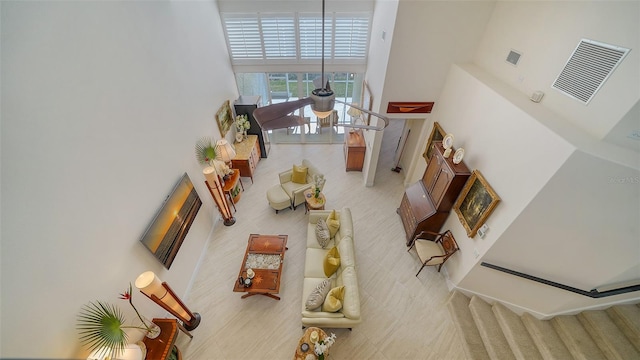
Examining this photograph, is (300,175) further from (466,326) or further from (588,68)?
(588,68)

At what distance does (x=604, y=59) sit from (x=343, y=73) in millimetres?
5168

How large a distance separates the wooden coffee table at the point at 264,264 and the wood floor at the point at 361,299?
41 centimetres

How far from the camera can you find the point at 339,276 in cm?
393

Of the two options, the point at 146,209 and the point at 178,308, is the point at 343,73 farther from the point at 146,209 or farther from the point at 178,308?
the point at 178,308

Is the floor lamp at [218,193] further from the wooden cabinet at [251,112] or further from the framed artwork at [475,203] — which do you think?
the framed artwork at [475,203]

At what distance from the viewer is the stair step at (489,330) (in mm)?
3349

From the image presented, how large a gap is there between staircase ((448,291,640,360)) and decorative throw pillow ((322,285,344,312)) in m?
2.04

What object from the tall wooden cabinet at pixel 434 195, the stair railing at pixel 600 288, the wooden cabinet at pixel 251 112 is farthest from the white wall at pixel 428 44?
the wooden cabinet at pixel 251 112

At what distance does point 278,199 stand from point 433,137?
369cm

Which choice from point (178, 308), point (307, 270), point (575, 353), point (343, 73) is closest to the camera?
point (575, 353)

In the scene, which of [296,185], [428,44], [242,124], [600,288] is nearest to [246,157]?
[242,124]

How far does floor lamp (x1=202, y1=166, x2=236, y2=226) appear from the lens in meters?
4.36

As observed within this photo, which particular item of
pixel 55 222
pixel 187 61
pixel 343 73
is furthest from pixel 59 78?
pixel 343 73

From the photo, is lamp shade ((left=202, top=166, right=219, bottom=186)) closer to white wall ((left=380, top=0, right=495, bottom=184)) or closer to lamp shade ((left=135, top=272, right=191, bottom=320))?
lamp shade ((left=135, top=272, right=191, bottom=320))
